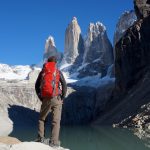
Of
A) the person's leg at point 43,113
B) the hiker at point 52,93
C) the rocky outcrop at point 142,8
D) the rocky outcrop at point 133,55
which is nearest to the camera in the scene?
the hiker at point 52,93

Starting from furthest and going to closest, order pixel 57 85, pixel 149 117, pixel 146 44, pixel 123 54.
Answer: pixel 123 54, pixel 146 44, pixel 149 117, pixel 57 85

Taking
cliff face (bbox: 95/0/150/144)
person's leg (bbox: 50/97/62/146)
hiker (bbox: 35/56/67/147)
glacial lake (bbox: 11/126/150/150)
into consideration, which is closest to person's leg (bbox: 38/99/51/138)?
hiker (bbox: 35/56/67/147)

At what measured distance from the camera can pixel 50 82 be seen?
1280 cm

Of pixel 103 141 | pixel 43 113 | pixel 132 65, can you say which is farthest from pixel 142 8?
pixel 43 113

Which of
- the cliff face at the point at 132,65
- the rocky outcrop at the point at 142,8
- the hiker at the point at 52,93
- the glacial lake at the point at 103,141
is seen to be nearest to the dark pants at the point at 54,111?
the hiker at the point at 52,93

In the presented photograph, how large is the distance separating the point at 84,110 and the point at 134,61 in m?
56.6

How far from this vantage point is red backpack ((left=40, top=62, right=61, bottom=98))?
42.0 ft

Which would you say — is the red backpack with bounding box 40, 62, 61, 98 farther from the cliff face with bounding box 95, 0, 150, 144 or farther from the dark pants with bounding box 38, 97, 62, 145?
the cliff face with bounding box 95, 0, 150, 144

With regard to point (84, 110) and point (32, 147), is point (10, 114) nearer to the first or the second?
point (84, 110)

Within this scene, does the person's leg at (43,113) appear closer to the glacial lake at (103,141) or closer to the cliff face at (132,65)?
the glacial lake at (103,141)

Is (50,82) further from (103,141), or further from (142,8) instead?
(142,8)

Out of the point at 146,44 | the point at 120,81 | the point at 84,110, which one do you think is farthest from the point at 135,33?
the point at 84,110

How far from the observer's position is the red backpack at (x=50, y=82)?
1280 cm

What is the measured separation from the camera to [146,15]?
404 ft
